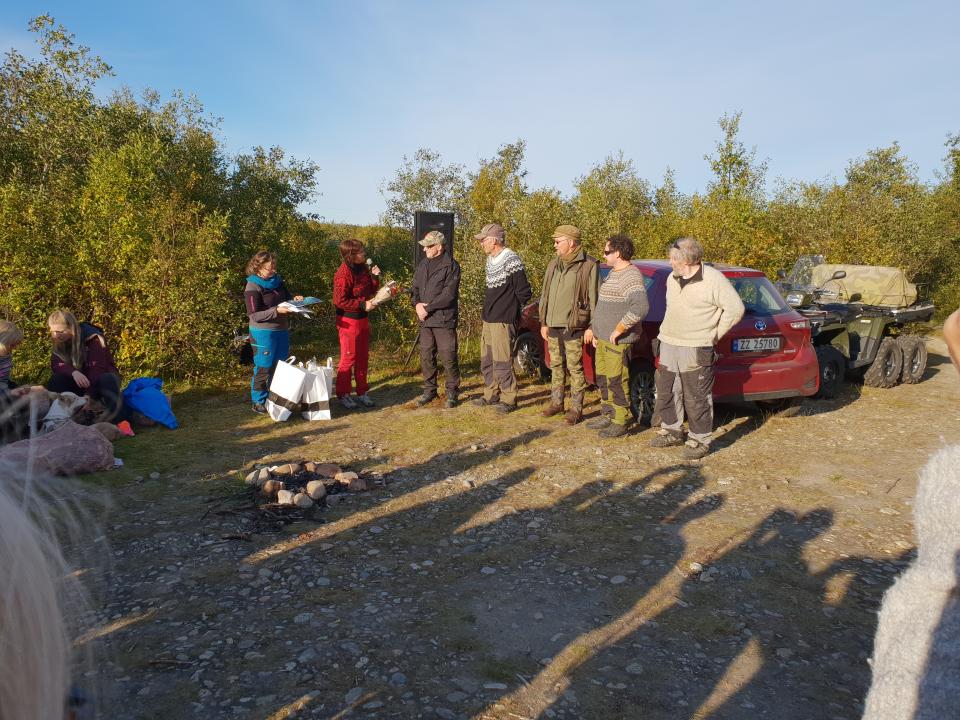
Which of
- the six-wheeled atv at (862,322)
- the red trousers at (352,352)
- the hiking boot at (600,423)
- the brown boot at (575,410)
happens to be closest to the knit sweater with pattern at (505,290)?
the brown boot at (575,410)

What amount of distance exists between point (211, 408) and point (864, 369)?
9.05 m

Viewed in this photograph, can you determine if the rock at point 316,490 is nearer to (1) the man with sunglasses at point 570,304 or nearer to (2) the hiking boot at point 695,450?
(1) the man with sunglasses at point 570,304

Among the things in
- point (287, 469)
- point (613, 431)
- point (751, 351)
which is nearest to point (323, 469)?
point (287, 469)

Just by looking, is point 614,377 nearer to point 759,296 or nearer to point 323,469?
point 759,296

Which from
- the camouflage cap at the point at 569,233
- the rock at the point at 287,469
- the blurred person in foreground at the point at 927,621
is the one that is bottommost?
the rock at the point at 287,469

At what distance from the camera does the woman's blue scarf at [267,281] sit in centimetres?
742

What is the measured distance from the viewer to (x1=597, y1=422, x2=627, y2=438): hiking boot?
6.73m

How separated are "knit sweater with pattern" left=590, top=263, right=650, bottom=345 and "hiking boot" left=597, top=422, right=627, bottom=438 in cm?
87

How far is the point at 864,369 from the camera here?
9.52 m

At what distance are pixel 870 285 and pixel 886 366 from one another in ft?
4.06

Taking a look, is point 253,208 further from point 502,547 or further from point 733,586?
point 733,586

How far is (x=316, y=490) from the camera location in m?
5.05

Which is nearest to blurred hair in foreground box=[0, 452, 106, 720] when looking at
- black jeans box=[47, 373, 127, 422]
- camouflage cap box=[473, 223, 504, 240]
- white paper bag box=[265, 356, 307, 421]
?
white paper bag box=[265, 356, 307, 421]

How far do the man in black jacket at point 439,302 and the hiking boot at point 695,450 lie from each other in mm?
2921
